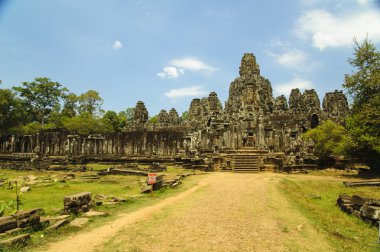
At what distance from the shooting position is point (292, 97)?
4719 cm

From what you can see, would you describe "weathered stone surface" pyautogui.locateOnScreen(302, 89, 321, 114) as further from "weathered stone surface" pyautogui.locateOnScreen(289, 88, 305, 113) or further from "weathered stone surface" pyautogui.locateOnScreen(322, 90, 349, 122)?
"weathered stone surface" pyautogui.locateOnScreen(322, 90, 349, 122)

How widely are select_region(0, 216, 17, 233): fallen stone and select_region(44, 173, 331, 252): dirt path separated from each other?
1.12 m

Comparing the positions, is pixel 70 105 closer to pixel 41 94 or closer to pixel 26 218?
pixel 41 94

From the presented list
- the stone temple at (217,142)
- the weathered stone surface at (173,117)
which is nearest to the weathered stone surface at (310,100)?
the stone temple at (217,142)

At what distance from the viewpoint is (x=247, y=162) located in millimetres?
21078

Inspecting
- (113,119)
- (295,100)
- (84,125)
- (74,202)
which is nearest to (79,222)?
(74,202)

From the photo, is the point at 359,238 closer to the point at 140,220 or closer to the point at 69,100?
the point at 140,220

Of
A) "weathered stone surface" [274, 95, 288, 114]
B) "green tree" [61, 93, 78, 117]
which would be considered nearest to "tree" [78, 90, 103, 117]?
"green tree" [61, 93, 78, 117]

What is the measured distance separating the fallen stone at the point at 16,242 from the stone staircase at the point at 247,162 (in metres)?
16.4

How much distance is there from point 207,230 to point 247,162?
1544cm

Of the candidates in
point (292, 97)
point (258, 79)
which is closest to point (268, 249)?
A: point (292, 97)

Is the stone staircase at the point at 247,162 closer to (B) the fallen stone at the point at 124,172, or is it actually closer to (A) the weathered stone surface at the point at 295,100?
(B) the fallen stone at the point at 124,172

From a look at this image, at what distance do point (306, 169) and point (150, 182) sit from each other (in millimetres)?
13768

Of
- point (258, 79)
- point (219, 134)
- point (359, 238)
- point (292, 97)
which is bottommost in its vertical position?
point (359, 238)
